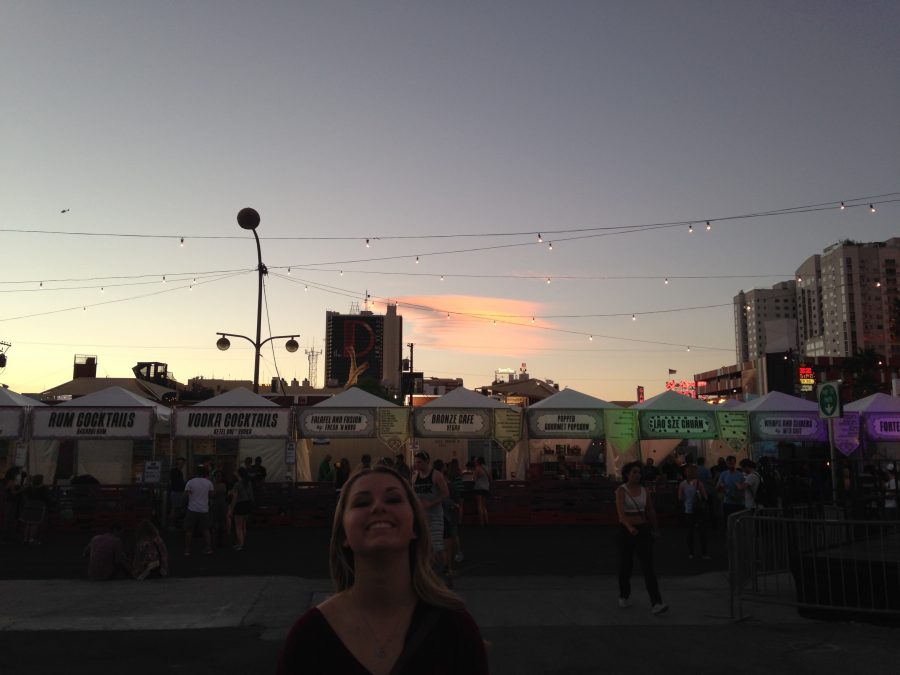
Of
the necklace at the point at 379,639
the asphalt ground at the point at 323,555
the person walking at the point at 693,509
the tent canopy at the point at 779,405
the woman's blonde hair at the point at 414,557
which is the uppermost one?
the tent canopy at the point at 779,405

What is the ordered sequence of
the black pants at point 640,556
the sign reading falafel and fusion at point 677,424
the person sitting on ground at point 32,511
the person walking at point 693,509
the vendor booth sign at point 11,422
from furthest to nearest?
the sign reading falafel and fusion at point 677,424, the vendor booth sign at point 11,422, the person sitting on ground at point 32,511, the person walking at point 693,509, the black pants at point 640,556

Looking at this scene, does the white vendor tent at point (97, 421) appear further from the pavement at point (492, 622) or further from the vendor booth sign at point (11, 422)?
the pavement at point (492, 622)

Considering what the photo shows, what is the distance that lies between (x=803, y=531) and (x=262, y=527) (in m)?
14.4

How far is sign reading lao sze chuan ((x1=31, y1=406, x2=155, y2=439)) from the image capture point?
68.5 ft

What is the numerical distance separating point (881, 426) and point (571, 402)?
908cm

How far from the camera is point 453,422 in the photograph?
22.0 m

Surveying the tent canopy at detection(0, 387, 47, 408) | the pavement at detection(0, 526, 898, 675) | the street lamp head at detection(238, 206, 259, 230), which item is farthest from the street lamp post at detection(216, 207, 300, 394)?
the pavement at detection(0, 526, 898, 675)

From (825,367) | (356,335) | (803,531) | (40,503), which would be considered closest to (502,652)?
(803,531)

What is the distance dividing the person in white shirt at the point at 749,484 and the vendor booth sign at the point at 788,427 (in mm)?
7643

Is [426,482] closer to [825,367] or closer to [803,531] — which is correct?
[803,531]

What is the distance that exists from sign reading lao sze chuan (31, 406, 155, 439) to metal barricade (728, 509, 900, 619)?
16.4 m

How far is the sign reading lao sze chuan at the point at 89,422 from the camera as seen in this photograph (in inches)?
822

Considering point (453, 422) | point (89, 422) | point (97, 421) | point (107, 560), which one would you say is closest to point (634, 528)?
point (107, 560)

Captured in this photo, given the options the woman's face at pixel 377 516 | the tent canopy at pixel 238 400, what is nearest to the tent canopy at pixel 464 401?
the tent canopy at pixel 238 400
